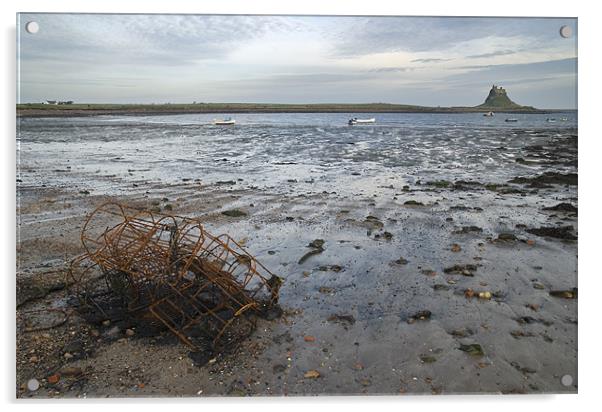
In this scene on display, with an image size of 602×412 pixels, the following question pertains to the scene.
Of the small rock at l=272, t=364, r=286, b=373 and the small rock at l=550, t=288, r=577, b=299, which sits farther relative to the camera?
the small rock at l=550, t=288, r=577, b=299

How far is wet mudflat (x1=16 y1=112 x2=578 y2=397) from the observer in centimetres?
285

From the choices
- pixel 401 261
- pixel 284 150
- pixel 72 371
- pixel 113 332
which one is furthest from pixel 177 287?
pixel 284 150

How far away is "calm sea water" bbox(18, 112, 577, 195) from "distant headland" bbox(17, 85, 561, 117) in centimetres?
8

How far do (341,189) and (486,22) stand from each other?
7.24 ft

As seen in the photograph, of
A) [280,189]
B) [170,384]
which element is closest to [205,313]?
[170,384]

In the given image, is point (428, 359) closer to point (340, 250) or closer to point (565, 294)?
point (565, 294)

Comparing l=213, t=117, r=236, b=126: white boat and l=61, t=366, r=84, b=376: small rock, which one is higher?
l=213, t=117, r=236, b=126: white boat

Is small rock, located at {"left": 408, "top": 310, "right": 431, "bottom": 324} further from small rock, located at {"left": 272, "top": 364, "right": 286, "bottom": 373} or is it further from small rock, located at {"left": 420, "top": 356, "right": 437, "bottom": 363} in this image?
small rock, located at {"left": 272, "top": 364, "right": 286, "bottom": 373}

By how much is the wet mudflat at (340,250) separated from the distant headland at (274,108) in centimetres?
21

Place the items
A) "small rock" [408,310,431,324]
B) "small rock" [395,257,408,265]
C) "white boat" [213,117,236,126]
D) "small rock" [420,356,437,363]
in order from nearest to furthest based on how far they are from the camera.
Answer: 1. "small rock" [420,356,437,363]
2. "small rock" [408,310,431,324]
3. "small rock" [395,257,408,265]
4. "white boat" [213,117,236,126]

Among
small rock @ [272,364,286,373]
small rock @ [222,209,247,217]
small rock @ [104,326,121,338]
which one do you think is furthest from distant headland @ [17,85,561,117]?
small rock @ [272,364,286,373]

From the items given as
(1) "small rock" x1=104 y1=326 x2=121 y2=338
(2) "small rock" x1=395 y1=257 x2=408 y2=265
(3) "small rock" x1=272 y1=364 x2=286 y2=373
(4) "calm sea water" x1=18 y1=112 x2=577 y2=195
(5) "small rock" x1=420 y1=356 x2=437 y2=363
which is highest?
(4) "calm sea water" x1=18 y1=112 x2=577 y2=195

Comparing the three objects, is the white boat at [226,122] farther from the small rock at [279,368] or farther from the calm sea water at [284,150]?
the small rock at [279,368]

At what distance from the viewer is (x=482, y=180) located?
15.9 feet
